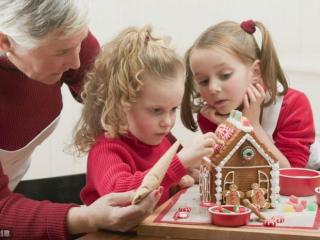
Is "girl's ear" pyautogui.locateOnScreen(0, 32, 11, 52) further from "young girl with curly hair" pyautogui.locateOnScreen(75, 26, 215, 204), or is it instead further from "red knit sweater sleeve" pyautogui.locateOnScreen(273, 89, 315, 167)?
"red knit sweater sleeve" pyautogui.locateOnScreen(273, 89, 315, 167)

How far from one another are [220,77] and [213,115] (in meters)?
0.13

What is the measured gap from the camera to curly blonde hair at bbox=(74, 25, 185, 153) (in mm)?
1255

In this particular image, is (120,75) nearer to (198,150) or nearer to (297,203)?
(198,150)

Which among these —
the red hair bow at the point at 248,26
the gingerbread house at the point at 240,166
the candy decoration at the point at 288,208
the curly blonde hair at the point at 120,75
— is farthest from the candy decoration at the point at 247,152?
the red hair bow at the point at 248,26

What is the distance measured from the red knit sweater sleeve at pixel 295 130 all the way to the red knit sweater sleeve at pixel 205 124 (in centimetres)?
16

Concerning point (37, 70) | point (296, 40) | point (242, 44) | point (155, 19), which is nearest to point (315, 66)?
point (296, 40)

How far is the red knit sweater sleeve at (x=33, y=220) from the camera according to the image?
1101 millimetres

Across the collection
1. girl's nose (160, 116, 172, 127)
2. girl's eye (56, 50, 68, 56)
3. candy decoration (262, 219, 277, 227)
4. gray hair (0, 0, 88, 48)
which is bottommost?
candy decoration (262, 219, 277, 227)

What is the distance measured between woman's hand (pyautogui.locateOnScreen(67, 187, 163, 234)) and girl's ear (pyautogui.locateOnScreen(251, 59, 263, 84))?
2.04 ft

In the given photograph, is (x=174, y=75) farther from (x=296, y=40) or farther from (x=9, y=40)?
(x=296, y=40)

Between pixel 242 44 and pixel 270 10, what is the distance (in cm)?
102

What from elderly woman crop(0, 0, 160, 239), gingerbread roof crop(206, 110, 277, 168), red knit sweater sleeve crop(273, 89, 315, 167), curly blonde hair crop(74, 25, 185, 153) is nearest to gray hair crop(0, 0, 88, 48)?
elderly woman crop(0, 0, 160, 239)

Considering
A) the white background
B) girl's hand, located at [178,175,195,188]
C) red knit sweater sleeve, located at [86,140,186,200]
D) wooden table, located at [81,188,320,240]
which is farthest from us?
the white background

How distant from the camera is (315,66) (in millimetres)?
2498
